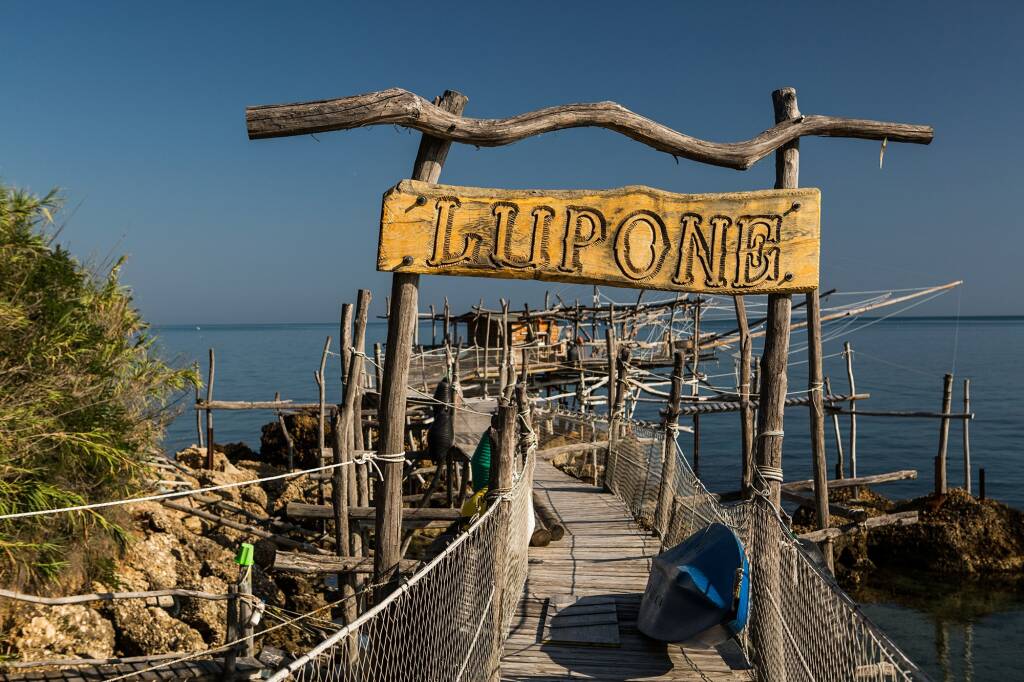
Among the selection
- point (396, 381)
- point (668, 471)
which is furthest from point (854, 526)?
point (396, 381)

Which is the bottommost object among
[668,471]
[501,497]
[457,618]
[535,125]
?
[457,618]

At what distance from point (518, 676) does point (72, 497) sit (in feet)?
16.6

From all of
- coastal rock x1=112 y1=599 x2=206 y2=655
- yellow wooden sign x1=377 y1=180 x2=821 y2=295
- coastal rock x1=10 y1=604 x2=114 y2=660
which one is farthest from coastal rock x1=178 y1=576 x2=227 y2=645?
yellow wooden sign x1=377 y1=180 x2=821 y2=295

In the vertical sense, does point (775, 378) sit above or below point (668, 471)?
above

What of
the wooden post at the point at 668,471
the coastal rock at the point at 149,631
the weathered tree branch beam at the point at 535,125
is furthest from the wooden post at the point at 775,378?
the coastal rock at the point at 149,631

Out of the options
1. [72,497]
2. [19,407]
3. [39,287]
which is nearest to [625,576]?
[72,497]

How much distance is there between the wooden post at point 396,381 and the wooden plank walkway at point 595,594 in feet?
4.33

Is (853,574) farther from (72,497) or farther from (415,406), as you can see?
(72,497)

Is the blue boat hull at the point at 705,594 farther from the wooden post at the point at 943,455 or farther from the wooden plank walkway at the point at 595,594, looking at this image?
the wooden post at the point at 943,455

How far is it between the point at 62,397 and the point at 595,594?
5.86m

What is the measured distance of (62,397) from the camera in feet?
25.1

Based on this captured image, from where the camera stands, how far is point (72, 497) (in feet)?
24.4

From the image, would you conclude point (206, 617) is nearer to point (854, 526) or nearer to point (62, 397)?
point (62, 397)

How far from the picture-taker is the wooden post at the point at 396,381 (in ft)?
16.2
